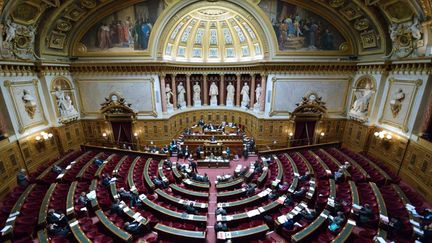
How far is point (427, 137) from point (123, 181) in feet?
64.9

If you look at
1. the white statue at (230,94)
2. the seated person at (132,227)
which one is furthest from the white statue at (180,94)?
the seated person at (132,227)

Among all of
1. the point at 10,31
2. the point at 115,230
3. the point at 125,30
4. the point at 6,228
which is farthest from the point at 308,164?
the point at 10,31

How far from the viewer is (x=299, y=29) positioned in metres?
18.7

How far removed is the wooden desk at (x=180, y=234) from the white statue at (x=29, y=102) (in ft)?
47.3

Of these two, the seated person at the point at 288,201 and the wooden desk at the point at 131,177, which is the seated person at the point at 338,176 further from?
the wooden desk at the point at 131,177

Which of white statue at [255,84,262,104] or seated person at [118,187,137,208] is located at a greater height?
white statue at [255,84,262,104]

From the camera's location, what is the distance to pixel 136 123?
20.7 m

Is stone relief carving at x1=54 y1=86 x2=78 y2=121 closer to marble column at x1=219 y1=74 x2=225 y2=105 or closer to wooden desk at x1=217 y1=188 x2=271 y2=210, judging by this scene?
marble column at x1=219 y1=74 x2=225 y2=105

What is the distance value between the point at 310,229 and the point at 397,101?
12.8m

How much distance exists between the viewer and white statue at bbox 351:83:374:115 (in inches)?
691

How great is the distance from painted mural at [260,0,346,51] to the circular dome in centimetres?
280

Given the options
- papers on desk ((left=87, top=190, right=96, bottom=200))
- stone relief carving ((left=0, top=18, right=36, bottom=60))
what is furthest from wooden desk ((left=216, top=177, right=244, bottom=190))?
stone relief carving ((left=0, top=18, right=36, bottom=60))

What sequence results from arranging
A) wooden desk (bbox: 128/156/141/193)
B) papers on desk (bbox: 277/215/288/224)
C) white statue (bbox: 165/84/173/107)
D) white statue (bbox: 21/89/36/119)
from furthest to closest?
white statue (bbox: 165/84/173/107) → white statue (bbox: 21/89/36/119) → wooden desk (bbox: 128/156/141/193) → papers on desk (bbox: 277/215/288/224)

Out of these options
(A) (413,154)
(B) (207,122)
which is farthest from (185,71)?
(A) (413,154)
